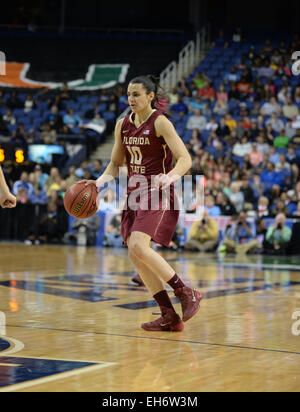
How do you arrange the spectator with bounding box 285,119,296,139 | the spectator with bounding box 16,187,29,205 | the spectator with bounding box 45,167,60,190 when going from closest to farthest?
the spectator with bounding box 16,187,29,205, the spectator with bounding box 285,119,296,139, the spectator with bounding box 45,167,60,190

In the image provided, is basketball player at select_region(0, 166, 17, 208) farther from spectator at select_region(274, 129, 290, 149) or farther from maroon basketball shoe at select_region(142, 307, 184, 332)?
spectator at select_region(274, 129, 290, 149)

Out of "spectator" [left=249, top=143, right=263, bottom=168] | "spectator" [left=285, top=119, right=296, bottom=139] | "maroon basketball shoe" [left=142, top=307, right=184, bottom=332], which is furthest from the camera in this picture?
"spectator" [left=285, top=119, right=296, bottom=139]

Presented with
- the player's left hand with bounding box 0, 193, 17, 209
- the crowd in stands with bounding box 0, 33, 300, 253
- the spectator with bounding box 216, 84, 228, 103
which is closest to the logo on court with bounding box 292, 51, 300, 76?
the crowd in stands with bounding box 0, 33, 300, 253

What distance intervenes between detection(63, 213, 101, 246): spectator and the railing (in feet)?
24.7

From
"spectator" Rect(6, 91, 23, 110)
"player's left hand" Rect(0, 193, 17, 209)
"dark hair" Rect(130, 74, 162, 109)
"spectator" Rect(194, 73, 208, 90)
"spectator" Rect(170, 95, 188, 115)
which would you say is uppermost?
"spectator" Rect(194, 73, 208, 90)

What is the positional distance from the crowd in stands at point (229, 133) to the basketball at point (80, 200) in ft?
30.7

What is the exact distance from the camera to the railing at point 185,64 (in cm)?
2416

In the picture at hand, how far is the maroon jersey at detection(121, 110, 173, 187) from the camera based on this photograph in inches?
253

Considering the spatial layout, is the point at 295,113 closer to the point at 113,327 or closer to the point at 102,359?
the point at 113,327

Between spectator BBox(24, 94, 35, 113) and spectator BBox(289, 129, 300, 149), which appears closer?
spectator BBox(289, 129, 300, 149)

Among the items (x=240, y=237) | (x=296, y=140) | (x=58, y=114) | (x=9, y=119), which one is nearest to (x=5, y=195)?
(x=240, y=237)

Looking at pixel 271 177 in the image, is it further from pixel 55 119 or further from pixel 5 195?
pixel 5 195

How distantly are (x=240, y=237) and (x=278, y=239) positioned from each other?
0.78m

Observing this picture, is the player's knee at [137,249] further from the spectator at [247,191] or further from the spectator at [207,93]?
the spectator at [207,93]
